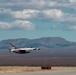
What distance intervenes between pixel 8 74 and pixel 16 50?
439 ft

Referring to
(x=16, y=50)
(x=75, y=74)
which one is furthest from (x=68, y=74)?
(x=16, y=50)

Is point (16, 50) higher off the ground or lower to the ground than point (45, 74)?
higher

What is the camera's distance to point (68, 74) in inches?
1816

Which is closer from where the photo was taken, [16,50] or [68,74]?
[68,74]

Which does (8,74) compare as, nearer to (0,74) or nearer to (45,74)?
(0,74)

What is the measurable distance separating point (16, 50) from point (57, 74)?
442 feet

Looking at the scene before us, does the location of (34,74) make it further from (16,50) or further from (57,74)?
(16,50)

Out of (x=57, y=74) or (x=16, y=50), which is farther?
(x=16, y=50)

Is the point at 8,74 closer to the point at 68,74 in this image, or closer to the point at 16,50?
the point at 68,74

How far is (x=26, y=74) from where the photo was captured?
153 feet

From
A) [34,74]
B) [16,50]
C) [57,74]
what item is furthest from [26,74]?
[16,50]

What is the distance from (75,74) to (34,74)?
534 centimetres

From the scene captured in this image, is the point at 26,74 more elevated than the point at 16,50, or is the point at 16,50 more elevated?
the point at 16,50

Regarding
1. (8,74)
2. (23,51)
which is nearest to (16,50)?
(23,51)
